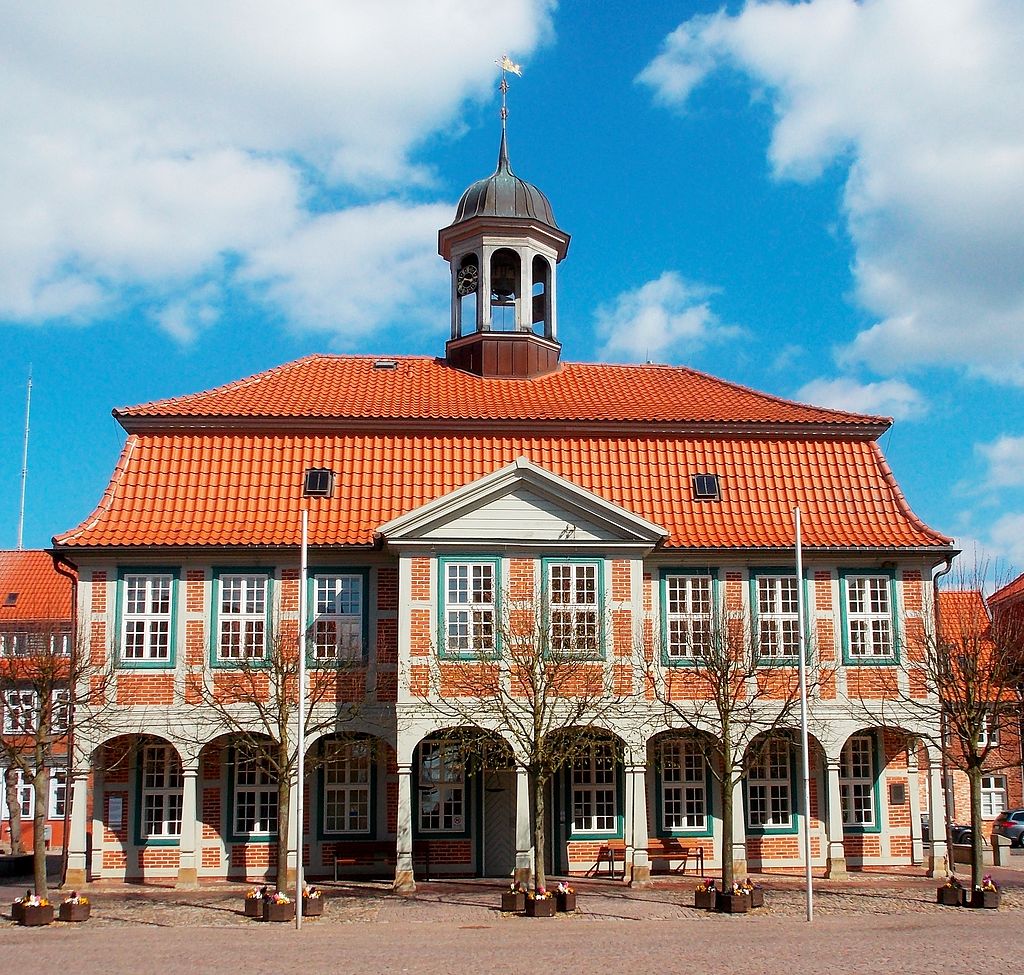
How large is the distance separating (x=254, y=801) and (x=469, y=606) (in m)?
5.84

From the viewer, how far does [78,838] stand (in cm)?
2414

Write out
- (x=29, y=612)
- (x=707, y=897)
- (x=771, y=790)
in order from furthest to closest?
(x=29, y=612)
(x=771, y=790)
(x=707, y=897)

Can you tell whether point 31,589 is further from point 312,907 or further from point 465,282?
point 312,907

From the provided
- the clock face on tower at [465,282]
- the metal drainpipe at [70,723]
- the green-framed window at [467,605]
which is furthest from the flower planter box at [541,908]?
the clock face on tower at [465,282]

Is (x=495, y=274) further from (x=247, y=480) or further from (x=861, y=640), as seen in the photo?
(x=861, y=640)

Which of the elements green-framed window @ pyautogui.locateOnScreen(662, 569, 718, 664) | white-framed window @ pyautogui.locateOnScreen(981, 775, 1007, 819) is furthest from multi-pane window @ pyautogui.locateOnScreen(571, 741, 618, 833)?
white-framed window @ pyautogui.locateOnScreen(981, 775, 1007, 819)

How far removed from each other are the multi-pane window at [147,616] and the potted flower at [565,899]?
897 centimetres

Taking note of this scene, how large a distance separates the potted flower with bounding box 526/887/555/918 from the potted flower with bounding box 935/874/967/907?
21.4 feet

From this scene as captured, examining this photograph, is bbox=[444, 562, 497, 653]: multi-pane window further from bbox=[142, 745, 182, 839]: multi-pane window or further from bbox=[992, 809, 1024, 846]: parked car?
bbox=[992, 809, 1024, 846]: parked car

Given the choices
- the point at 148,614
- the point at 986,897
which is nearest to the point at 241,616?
the point at 148,614

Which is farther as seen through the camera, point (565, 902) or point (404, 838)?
point (404, 838)

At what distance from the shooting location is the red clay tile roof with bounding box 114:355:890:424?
88.8ft

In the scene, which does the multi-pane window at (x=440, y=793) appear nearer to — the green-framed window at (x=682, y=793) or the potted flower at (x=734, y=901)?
the green-framed window at (x=682, y=793)

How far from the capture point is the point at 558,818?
Answer: 2570cm
